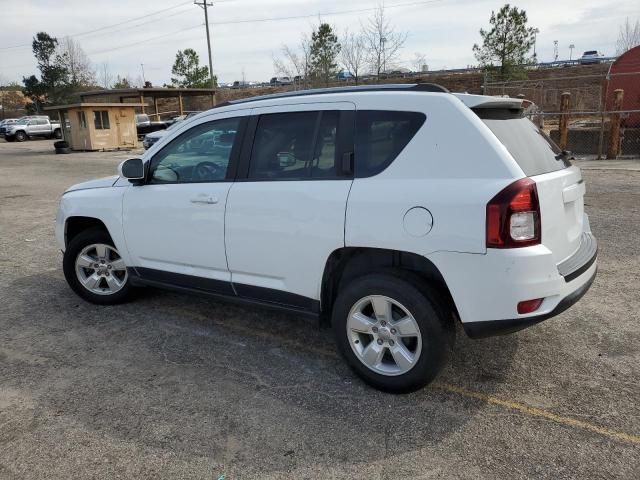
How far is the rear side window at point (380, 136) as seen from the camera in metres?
3.12

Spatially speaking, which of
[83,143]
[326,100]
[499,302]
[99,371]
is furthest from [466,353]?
[83,143]

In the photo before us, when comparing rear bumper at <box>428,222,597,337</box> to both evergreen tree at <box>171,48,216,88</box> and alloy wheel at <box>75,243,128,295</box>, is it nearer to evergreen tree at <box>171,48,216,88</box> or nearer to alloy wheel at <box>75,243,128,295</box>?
alloy wheel at <box>75,243,128,295</box>

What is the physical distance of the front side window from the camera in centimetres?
393

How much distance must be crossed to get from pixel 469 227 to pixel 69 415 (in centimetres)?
257

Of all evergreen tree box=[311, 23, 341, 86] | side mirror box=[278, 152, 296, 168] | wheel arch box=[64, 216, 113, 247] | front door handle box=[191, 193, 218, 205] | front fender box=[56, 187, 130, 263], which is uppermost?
evergreen tree box=[311, 23, 341, 86]

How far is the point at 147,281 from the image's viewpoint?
448 cm

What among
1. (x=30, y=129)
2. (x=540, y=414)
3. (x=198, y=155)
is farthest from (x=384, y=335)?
(x=30, y=129)

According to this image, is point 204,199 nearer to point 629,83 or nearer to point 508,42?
point 629,83

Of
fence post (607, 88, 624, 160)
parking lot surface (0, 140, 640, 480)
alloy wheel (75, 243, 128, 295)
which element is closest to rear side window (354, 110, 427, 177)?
parking lot surface (0, 140, 640, 480)

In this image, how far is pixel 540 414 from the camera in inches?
118

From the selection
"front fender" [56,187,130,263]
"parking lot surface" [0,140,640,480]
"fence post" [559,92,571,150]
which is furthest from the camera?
"fence post" [559,92,571,150]

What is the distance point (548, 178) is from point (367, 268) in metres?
1.17

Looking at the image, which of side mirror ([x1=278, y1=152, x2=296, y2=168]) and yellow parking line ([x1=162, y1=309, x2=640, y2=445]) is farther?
side mirror ([x1=278, y1=152, x2=296, y2=168])

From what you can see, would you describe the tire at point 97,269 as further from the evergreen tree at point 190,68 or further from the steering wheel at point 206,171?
the evergreen tree at point 190,68
